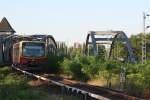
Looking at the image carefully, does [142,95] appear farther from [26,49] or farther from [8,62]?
[8,62]

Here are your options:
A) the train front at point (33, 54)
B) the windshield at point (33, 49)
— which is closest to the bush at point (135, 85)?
the train front at point (33, 54)

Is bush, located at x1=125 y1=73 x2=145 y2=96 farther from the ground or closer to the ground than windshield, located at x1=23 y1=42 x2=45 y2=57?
closer to the ground

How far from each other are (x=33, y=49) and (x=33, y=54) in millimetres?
424

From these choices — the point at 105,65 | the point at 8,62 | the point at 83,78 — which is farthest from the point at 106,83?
the point at 8,62

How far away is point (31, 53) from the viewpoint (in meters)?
41.2

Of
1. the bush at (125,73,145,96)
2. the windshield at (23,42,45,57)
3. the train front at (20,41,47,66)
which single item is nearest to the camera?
the bush at (125,73,145,96)

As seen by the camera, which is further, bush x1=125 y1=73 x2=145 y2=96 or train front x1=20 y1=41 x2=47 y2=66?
train front x1=20 y1=41 x2=47 y2=66

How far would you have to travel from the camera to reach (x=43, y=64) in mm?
41875

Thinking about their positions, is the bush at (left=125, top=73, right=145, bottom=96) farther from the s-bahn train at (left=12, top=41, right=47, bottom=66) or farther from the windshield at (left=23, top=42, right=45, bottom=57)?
the windshield at (left=23, top=42, right=45, bottom=57)

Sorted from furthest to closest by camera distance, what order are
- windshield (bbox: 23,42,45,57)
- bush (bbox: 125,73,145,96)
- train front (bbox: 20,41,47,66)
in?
windshield (bbox: 23,42,45,57) < train front (bbox: 20,41,47,66) < bush (bbox: 125,73,145,96)

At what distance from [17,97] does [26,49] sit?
2693cm

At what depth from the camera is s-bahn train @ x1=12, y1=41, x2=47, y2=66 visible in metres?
40.5

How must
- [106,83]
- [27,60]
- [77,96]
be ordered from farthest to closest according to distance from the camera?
[27,60] < [106,83] < [77,96]

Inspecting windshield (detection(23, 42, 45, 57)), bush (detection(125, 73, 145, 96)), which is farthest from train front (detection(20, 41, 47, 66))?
bush (detection(125, 73, 145, 96))
